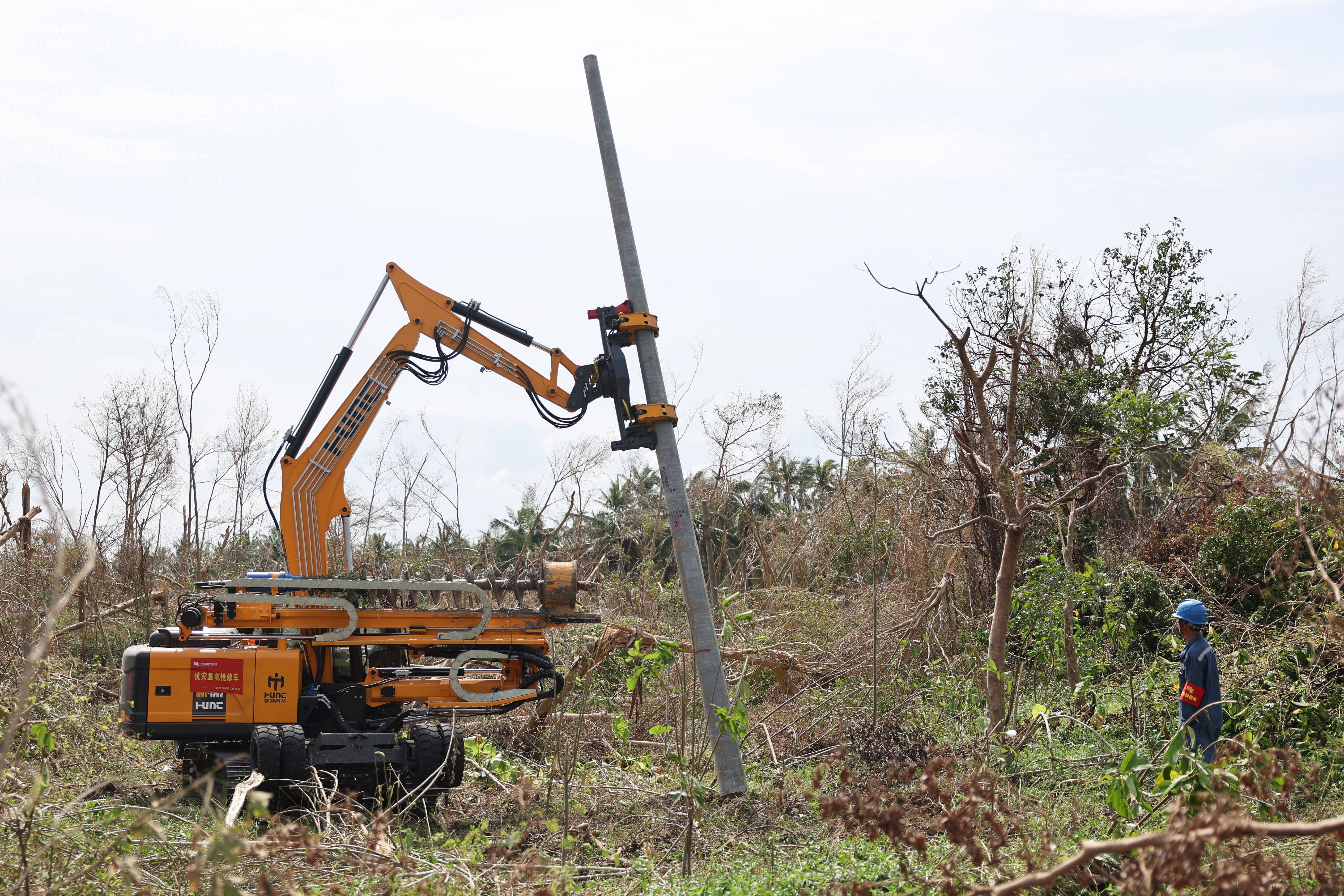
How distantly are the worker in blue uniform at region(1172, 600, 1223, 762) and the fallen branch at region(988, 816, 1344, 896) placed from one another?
4781 millimetres

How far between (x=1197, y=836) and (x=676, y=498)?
21.0 ft

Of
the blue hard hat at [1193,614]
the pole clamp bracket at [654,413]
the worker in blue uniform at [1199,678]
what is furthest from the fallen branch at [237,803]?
the blue hard hat at [1193,614]

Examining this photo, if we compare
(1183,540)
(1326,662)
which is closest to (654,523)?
(1183,540)

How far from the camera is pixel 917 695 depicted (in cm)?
1053

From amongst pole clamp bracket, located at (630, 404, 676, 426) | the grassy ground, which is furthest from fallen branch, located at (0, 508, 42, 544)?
pole clamp bracket, located at (630, 404, 676, 426)

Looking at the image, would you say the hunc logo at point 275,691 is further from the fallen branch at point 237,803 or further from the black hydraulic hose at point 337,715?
the fallen branch at point 237,803

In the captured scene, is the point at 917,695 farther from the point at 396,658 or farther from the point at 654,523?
the point at 654,523

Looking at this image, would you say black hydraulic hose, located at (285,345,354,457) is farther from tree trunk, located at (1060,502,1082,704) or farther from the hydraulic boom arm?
tree trunk, located at (1060,502,1082,704)

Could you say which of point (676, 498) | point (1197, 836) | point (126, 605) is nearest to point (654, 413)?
point (676, 498)

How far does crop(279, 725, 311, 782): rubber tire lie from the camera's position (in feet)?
28.6

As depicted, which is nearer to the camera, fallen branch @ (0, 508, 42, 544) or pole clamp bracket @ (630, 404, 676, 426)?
fallen branch @ (0, 508, 42, 544)

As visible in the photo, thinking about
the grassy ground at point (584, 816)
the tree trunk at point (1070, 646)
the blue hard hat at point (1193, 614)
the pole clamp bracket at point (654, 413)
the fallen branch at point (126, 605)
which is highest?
the pole clamp bracket at point (654, 413)

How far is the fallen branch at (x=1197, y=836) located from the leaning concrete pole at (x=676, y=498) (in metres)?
5.10

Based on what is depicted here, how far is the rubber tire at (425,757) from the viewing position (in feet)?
29.5
